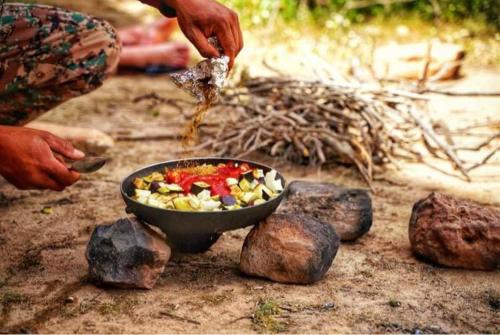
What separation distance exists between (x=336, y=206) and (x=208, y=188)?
816 mm

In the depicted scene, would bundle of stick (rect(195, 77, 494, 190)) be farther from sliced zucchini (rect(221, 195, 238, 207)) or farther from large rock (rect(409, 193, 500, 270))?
sliced zucchini (rect(221, 195, 238, 207))

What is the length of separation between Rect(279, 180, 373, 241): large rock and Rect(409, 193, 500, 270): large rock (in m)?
0.30

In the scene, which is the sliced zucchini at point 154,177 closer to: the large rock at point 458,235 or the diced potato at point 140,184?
the diced potato at point 140,184

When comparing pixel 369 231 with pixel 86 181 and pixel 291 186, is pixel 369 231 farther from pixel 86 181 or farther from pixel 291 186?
pixel 86 181

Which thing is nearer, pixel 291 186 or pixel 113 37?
pixel 291 186

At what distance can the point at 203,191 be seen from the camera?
109 inches

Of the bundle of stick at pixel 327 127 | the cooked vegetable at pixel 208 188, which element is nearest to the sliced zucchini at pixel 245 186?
the cooked vegetable at pixel 208 188

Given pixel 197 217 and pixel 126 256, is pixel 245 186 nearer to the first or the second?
pixel 197 217

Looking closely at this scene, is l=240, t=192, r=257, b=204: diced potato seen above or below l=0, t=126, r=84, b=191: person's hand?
below

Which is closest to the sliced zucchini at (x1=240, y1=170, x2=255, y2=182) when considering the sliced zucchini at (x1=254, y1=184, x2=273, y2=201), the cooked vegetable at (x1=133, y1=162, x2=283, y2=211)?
the cooked vegetable at (x1=133, y1=162, x2=283, y2=211)

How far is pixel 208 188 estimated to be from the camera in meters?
2.82

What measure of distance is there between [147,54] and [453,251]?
4406 mm

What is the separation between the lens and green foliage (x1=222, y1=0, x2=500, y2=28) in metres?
8.25

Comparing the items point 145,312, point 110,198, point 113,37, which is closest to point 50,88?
point 113,37
